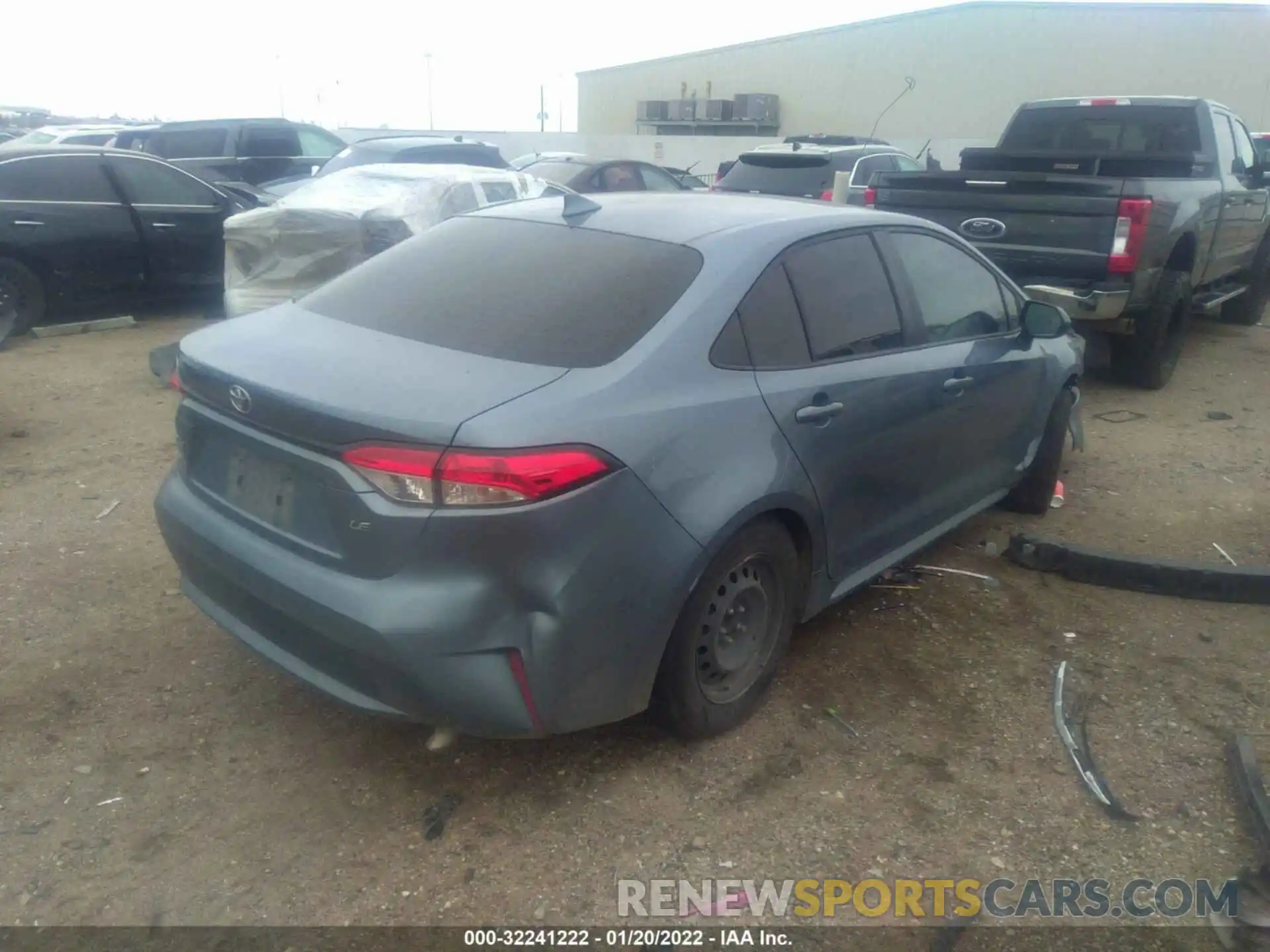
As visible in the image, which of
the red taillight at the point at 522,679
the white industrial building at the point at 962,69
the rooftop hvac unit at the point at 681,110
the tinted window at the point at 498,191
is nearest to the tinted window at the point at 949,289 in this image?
the red taillight at the point at 522,679

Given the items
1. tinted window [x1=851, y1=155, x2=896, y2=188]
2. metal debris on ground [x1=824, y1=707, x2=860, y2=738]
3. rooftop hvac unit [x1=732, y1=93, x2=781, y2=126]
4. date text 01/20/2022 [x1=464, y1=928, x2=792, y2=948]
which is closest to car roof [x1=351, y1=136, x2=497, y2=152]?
tinted window [x1=851, y1=155, x2=896, y2=188]

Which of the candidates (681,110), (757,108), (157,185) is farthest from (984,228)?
(681,110)

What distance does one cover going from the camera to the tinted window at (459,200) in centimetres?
788

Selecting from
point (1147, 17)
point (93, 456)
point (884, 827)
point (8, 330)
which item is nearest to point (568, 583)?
point (884, 827)

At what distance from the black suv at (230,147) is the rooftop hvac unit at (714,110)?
82.2ft

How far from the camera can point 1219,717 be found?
344 cm

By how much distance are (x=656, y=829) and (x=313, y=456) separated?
1.39 meters

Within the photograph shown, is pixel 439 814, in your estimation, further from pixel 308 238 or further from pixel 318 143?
pixel 318 143

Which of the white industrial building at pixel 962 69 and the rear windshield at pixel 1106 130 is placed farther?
the white industrial building at pixel 962 69

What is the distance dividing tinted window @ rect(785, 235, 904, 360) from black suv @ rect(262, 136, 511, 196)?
6.96 meters

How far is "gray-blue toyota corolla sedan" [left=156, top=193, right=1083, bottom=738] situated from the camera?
2.47m

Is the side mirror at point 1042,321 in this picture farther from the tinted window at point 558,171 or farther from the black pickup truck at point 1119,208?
the tinted window at point 558,171

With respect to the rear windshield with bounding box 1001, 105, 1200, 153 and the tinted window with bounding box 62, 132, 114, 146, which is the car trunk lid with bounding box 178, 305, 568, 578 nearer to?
the rear windshield with bounding box 1001, 105, 1200, 153

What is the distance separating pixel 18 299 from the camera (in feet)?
27.3
